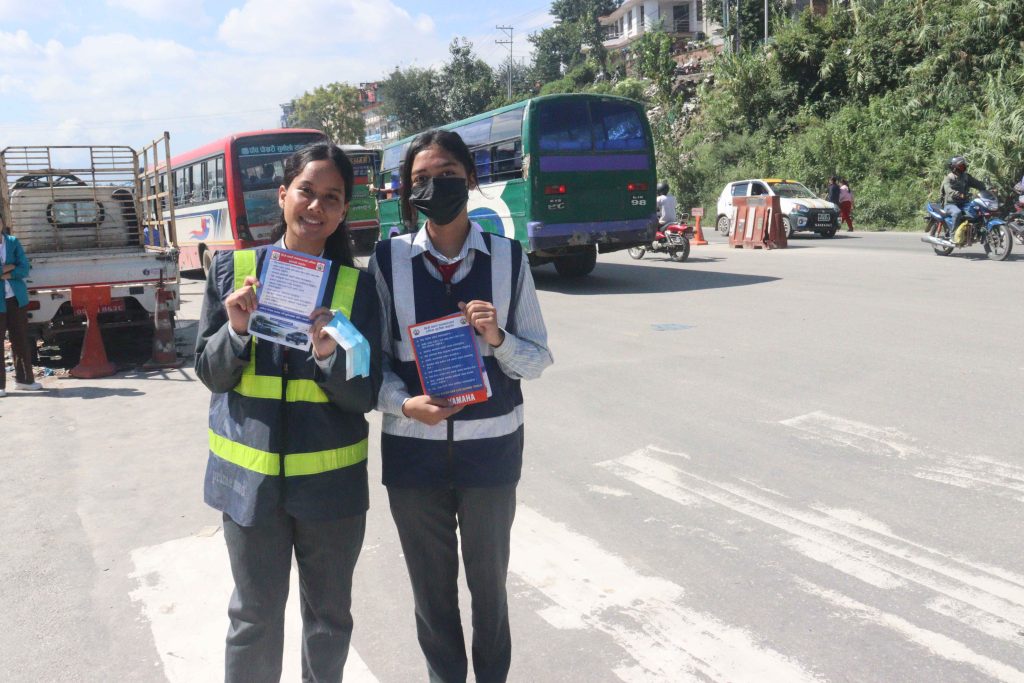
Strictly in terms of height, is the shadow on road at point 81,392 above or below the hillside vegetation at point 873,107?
below

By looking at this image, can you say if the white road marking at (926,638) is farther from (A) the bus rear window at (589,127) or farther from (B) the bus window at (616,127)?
(B) the bus window at (616,127)

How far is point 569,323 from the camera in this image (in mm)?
11445

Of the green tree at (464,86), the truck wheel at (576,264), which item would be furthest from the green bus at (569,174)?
the green tree at (464,86)

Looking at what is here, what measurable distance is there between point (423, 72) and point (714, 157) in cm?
4583

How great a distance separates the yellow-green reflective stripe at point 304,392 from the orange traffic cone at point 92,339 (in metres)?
8.29

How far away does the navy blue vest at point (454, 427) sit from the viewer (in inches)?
102

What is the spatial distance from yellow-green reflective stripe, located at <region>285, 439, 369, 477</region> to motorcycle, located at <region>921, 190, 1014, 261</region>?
1613 cm

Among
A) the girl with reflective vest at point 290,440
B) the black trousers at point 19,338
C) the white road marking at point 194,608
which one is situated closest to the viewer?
the girl with reflective vest at point 290,440

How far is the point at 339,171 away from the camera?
2607mm

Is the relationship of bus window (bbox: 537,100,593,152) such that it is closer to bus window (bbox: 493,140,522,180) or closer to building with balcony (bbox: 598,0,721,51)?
bus window (bbox: 493,140,522,180)

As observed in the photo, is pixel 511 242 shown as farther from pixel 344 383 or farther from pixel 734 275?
pixel 734 275

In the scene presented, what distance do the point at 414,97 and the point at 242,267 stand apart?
255 ft

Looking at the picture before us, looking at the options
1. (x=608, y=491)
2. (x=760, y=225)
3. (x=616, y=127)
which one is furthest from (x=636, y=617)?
(x=760, y=225)

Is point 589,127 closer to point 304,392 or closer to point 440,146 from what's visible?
point 440,146
